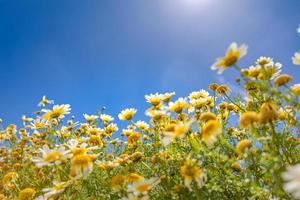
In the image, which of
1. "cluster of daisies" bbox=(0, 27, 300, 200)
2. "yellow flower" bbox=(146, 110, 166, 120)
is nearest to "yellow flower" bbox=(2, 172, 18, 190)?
"cluster of daisies" bbox=(0, 27, 300, 200)

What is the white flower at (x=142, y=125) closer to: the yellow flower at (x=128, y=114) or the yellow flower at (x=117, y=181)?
the yellow flower at (x=128, y=114)

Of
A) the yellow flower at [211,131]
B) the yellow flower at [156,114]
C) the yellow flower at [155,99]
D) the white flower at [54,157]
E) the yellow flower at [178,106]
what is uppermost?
the yellow flower at [155,99]

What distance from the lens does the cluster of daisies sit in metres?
2.03

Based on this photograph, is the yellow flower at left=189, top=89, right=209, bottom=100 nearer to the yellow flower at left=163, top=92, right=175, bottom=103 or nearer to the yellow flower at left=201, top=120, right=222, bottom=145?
the yellow flower at left=163, top=92, right=175, bottom=103

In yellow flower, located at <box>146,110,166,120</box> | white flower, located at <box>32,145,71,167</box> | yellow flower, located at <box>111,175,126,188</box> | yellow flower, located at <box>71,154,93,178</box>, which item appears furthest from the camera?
yellow flower, located at <box>146,110,166,120</box>

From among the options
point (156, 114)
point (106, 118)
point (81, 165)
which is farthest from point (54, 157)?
point (106, 118)

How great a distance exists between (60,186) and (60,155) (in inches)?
8.1

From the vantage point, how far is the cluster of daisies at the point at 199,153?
79.9 inches

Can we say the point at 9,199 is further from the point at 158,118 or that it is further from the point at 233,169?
the point at 233,169

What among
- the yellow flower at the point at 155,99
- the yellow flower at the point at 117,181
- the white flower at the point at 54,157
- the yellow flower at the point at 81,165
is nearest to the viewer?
the yellow flower at the point at 117,181

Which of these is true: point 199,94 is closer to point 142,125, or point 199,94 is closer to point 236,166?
point 142,125

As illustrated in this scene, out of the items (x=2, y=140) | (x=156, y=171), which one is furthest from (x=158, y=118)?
(x=2, y=140)

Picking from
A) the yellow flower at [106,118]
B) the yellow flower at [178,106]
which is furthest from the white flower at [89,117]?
the yellow flower at [178,106]

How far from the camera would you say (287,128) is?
315 centimetres
